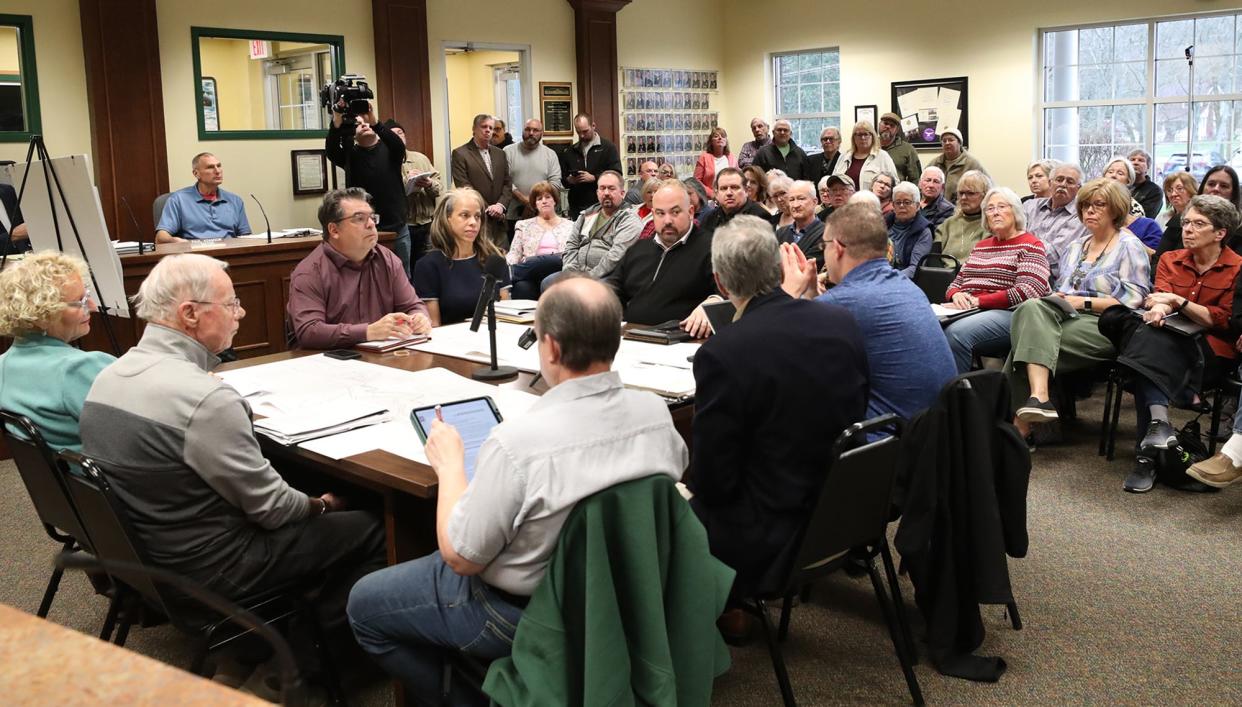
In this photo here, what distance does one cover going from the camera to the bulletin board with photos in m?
11.4

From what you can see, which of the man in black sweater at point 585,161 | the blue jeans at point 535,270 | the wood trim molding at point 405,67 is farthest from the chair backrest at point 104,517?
the man in black sweater at point 585,161

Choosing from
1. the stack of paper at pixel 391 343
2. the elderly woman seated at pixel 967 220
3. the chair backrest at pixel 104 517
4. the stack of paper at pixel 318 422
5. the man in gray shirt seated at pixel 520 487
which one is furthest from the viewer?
the elderly woman seated at pixel 967 220

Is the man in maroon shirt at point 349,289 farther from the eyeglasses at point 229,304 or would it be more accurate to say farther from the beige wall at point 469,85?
the beige wall at point 469,85

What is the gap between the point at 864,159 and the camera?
9.62 m

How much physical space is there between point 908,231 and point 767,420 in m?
4.06

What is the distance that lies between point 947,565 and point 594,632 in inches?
49.7

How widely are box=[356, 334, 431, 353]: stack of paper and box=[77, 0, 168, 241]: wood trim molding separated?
4.74 metres

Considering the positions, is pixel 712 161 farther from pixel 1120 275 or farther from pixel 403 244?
pixel 1120 275

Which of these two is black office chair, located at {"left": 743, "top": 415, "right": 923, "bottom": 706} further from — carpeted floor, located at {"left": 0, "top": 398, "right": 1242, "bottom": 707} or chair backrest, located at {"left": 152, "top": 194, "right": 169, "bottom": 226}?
chair backrest, located at {"left": 152, "top": 194, "right": 169, "bottom": 226}

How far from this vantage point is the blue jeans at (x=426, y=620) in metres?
2.07

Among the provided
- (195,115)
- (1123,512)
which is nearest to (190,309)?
(1123,512)

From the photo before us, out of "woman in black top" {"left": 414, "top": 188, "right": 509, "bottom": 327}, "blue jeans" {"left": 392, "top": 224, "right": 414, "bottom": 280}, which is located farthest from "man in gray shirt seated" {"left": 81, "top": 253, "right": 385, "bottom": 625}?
"blue jeans" {"left": 392, "top": 224, "right": 414, "bottom": 280}

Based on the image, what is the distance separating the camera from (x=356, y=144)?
7.45 meters

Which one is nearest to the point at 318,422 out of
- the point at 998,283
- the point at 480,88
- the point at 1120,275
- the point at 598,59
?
the point at 998,283
